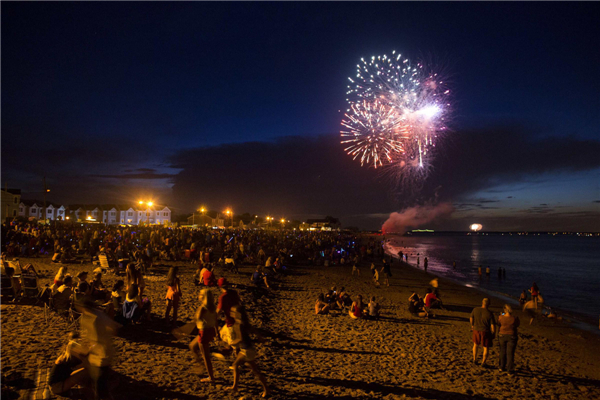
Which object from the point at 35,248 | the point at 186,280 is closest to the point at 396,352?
the point at 186,280

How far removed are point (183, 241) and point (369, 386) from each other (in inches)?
778

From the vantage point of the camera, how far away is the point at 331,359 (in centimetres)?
665

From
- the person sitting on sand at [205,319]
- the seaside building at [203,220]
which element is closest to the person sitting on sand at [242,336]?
the person sitting on sand at [205,319]

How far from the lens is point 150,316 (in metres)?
7.67

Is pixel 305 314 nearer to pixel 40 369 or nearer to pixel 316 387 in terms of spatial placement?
pixel 316 387

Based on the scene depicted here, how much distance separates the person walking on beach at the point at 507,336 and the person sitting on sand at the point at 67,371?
6743mm

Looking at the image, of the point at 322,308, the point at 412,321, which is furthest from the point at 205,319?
the point at 412,321

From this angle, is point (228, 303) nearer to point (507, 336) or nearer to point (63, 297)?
point (63, 297)

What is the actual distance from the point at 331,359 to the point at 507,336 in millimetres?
3323

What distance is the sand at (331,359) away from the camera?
5.13 metres

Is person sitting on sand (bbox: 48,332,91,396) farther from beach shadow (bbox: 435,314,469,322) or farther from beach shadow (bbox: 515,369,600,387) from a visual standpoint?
beach shadow (bbox: 435,314,469,322)

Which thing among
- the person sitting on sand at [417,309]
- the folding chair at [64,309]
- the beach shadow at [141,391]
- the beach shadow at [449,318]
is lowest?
the beach shadow at [449,318]

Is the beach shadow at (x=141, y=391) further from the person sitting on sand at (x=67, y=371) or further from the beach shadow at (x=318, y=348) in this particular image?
the beach shadow at (x=318, y=348)

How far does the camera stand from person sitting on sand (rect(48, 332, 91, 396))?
158 inches
